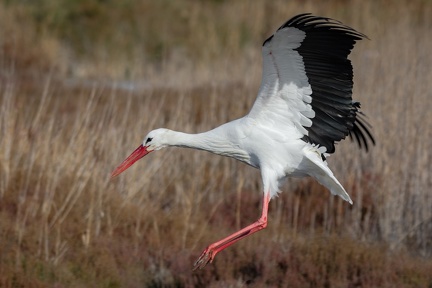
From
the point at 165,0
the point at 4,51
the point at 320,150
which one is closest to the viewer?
the point at 320,150

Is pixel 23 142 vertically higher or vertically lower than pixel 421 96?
lower

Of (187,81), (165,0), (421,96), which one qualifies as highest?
(165,0)

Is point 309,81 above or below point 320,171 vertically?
above

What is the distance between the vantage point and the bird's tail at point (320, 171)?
6.57 metres

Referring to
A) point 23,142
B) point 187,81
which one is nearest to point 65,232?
point 23,142

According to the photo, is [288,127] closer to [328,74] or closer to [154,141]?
[328,74]

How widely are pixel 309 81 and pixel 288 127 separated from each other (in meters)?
0.43

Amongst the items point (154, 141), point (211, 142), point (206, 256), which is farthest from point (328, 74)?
point (206, 256)

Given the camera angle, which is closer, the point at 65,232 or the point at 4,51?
the point at 65,232

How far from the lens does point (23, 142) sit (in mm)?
8359

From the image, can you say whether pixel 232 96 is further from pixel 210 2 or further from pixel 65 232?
pixel 210 2

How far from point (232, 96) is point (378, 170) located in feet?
10.4

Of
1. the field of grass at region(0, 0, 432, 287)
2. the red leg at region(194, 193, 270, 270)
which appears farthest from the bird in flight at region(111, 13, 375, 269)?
the field of grass at region(0, 0, 432, 287)

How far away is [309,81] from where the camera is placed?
644 centimetres
